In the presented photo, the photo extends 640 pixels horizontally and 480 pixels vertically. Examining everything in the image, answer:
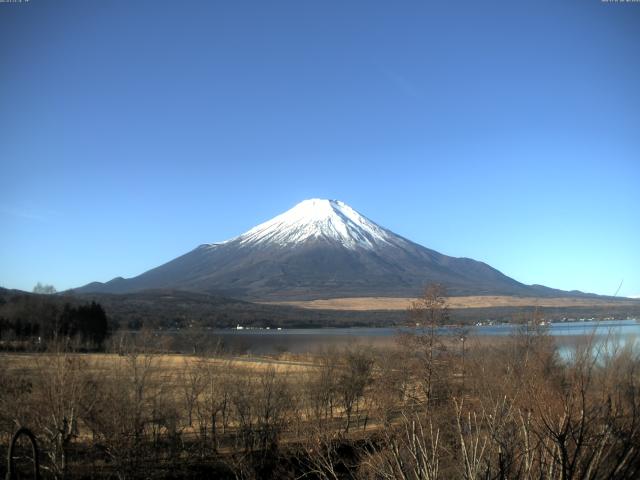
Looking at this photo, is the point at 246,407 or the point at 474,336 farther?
the point at 474,336

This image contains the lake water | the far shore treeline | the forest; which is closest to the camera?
the lake water

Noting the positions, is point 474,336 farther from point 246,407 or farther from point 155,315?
point 155,315

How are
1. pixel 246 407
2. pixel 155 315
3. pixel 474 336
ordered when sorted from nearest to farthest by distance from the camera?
1. pixel 246 407
2. pixel 474 336
3. pixel 155 315

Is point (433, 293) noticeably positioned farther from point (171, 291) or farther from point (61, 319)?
point (171, 291)

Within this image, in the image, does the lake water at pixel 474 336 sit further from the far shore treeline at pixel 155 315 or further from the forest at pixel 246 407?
the far shore treeline at pixel 155 315

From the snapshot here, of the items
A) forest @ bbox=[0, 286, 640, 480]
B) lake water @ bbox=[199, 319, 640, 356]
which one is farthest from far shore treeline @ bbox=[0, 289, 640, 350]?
forest @ bbox=[0, 286, 640, 480]

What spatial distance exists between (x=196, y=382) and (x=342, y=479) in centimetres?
954

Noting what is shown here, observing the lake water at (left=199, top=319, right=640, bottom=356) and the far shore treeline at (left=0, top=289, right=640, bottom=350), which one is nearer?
the lake water at (left=199, top=319, right=640, bottom=356)

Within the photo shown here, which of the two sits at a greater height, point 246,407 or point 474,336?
point 474,336

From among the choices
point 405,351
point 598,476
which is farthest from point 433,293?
point 598,476

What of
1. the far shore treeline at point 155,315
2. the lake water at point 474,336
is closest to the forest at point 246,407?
→ the lake water at point 474,336

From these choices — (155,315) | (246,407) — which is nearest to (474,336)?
(246,407)

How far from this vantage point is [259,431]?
25531 mm

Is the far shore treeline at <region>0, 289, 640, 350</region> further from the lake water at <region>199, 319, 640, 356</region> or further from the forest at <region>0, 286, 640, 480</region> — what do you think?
the forest at <region>0, 286, 640, 480</region>
